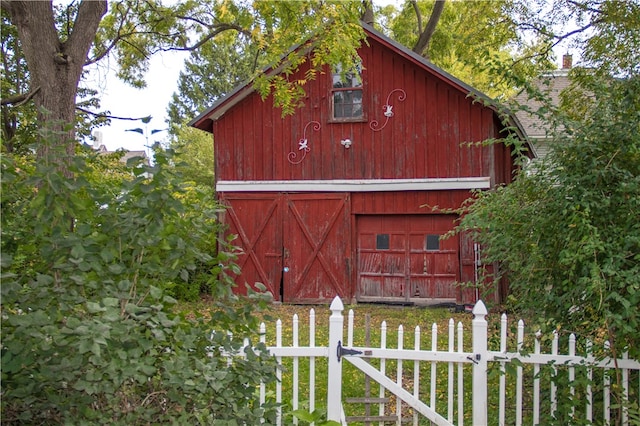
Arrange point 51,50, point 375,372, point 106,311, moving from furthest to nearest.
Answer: point 51,50
point 375,372
point 106,311

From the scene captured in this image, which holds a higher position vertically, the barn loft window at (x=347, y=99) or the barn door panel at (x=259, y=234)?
the barn loft window at (x=347, y=99)

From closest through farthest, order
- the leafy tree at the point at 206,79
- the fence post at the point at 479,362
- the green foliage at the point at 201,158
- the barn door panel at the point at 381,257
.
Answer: the fence post at the point at 479,362 → the barn door panel at the point at 381,257 → the green foliage at the point at 201,158 → the leafy tree at the point at 206,79

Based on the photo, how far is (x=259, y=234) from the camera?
545 inches

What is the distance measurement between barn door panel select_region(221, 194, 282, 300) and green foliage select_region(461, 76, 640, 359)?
9.08 m

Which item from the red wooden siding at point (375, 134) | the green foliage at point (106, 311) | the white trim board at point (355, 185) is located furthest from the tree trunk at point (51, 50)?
the white trim board at point (355, 185)

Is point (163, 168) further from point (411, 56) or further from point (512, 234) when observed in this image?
point (411, 56)

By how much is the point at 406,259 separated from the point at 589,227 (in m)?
9.24

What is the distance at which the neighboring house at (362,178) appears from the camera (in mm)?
12805

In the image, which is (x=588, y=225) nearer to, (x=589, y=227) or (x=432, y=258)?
(x=589, y=227)

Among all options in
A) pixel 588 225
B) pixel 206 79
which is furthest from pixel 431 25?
pixel 206 79

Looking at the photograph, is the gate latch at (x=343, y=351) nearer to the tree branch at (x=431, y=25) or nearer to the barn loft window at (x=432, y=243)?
the barn loft window at (x=432, y=243)

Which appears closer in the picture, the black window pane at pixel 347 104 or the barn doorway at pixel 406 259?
the barn doorway at pixel 406 259

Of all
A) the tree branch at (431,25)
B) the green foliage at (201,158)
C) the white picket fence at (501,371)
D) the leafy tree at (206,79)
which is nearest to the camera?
the white picket fence at (501,371)

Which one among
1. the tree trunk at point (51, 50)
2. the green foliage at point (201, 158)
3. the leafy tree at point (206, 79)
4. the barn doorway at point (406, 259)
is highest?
the leafy tree at point (206, 79)
